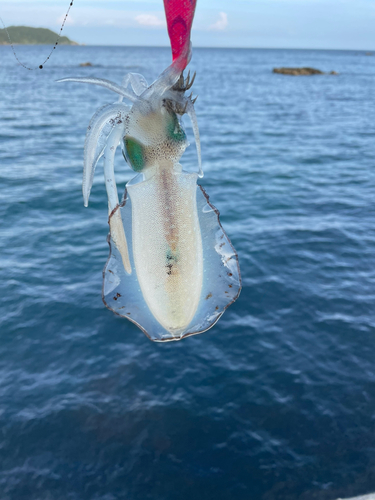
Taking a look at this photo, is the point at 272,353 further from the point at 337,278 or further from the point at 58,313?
the point at 58,313

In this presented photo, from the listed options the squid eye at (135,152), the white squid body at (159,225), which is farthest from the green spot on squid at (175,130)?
the squid eye at (135,152)

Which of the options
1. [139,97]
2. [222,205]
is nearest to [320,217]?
[222,205]

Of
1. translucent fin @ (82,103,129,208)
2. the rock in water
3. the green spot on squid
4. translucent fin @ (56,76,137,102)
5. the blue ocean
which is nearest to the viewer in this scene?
translucent fin @ (56,76,137,102)

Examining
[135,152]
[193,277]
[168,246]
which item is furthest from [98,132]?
[193,277]

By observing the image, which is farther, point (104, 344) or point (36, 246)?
point (36, 246)

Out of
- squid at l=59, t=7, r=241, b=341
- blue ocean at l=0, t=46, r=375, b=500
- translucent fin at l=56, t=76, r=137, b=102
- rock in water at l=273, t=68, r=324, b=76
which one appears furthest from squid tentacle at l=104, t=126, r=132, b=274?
rock in water at l=273, t=68, r=324, b=76

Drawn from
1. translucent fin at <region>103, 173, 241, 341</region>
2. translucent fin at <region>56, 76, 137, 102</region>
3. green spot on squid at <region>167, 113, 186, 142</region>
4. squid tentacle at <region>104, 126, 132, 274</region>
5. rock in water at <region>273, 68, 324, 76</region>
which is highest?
rock in water at <region>273, 68, 324, 76</region>

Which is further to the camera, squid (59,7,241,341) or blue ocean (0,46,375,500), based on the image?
blue ocean (0,46,375,500)

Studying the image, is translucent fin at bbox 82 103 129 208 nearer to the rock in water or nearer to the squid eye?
the squid eye
